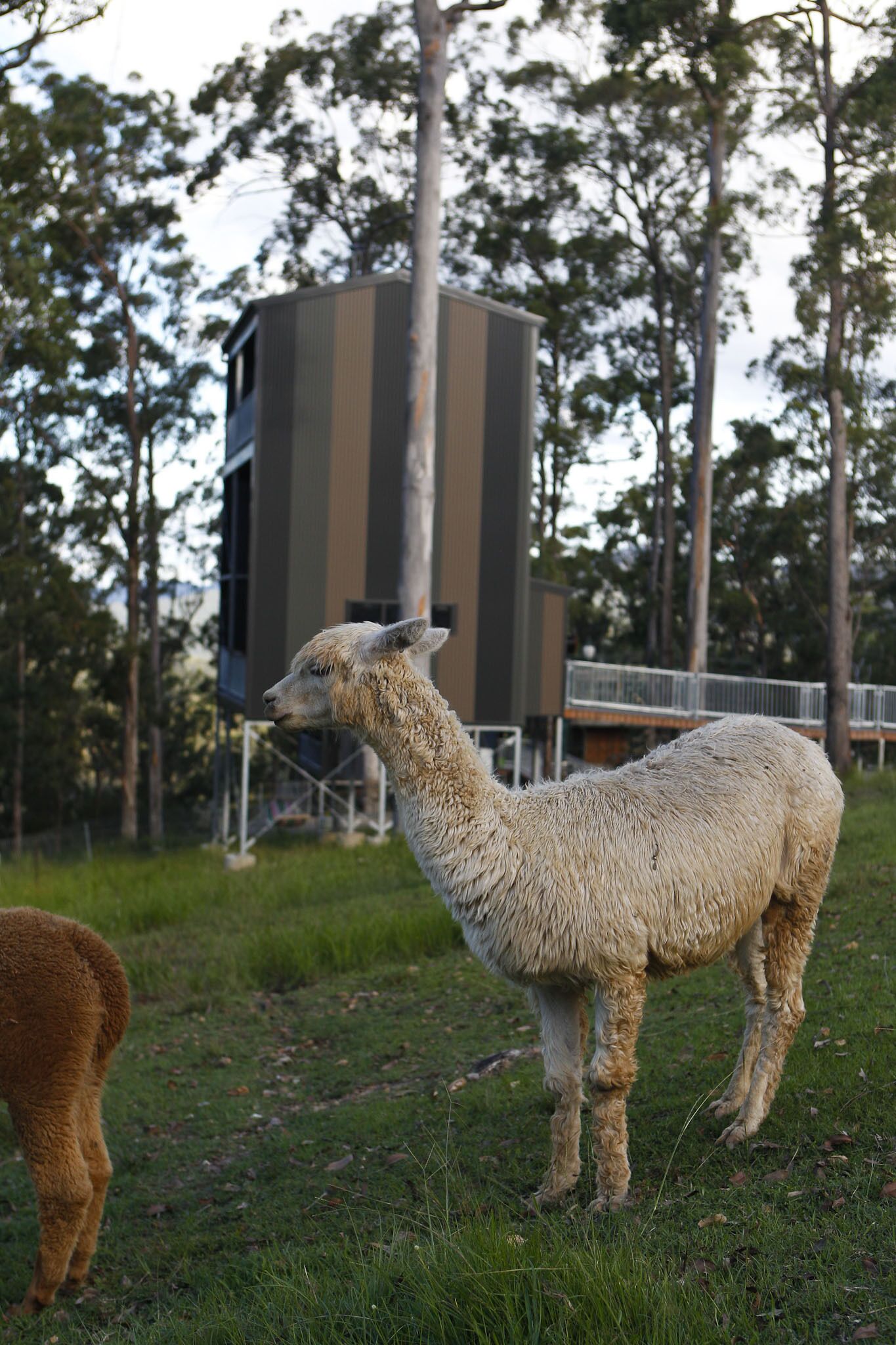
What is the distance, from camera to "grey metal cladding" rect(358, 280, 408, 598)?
1962 centimetres

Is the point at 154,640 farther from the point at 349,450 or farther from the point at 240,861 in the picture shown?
the point at 240,861

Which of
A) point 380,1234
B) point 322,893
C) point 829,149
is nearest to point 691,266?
point 829,149

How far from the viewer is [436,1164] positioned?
571 cm

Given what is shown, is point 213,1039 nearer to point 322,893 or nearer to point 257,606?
point 322,893

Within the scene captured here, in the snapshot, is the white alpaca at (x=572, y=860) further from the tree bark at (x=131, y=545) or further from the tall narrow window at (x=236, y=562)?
the tree bark at (x=131, y=545)

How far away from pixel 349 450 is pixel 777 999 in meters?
15.2

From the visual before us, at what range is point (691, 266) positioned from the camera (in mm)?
34031

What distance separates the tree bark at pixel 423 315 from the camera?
16.9 metres

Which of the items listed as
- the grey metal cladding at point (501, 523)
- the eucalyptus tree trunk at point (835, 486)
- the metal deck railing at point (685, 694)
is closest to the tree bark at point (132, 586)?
the metal deck railing at point (685, 694)

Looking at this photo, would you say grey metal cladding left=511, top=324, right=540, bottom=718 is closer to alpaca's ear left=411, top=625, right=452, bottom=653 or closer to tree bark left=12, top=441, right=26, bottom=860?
tree bark left=12, top=441, right=26, bottom=860

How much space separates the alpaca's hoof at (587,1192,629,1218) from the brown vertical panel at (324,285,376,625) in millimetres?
15050

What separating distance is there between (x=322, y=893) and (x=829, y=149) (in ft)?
53.9

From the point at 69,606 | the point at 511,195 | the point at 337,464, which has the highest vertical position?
the point at 511,195

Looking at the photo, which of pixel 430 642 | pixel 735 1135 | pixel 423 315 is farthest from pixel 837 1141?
pixel 423 315
